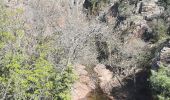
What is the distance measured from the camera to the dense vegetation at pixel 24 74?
38688 mm

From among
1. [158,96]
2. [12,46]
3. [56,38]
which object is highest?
[12,46]

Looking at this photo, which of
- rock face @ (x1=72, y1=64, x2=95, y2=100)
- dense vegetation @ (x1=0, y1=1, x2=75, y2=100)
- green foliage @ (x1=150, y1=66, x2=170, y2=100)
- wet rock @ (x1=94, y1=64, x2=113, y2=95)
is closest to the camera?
dense vegetation @ (x1=0, y1=1, x2=75, y2=100)

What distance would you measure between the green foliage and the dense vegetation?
1200cm

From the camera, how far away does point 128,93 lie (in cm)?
6450

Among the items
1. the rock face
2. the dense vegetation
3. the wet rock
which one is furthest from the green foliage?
the wet rock

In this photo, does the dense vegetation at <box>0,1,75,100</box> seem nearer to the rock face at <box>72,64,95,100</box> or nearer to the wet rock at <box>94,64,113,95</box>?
the rock face at <box>72,64,95,100</box>

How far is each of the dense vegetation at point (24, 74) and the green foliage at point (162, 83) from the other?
1200 centimetres

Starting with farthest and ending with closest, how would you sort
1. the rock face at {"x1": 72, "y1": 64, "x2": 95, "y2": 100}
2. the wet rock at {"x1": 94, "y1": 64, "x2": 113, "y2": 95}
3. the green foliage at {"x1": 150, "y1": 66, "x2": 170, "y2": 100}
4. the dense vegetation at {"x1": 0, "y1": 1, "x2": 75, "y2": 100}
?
the wet rock at {"x1": 94, "y1": 64, "x2": 113, "y2": 95} → the rock face at {"x1": 72, "y1": 64, "x2": 95, "y2": 100} → the green foliage at {"x1": 150, "y1": 66, "x2": 170, "y2": 100} → the dense vegetation at {"x1": 0, "y1": 1, "x2": 75, "y2": 100}

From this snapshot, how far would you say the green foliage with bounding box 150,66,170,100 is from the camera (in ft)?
156

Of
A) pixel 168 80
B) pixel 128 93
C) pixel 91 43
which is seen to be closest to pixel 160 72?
pixel 168 80

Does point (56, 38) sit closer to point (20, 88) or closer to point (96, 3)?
point (20, 88)

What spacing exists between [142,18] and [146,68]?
17988 millimetres

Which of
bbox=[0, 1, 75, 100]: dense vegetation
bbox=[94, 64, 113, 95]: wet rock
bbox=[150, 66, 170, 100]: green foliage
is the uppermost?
bbox=[0, 1, 75, 100]: dense vegetation

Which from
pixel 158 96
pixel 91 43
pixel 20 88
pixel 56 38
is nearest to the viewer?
pixel 20 88
